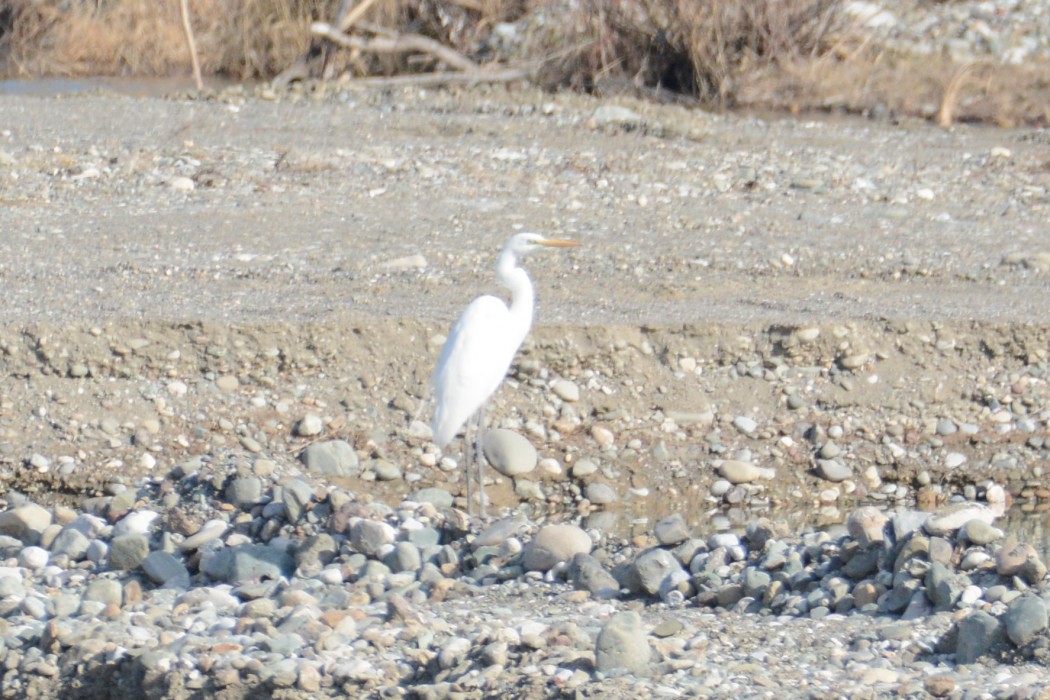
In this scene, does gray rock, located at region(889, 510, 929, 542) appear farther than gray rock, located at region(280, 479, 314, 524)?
No

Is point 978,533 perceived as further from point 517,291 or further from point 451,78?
point 451,78

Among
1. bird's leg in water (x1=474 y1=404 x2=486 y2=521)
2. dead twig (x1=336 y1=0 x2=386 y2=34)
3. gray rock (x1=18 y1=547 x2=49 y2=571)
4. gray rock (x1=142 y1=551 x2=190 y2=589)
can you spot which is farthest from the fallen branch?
gray rock (x1=142 y1=551 x2=190 y2=589)

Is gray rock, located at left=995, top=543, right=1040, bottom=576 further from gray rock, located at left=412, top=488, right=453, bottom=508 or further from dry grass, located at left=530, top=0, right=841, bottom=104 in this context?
dry grass, located at left=530, top=0, right=841, bottom=104

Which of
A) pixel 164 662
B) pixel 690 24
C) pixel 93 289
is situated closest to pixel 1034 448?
pixel 164 662

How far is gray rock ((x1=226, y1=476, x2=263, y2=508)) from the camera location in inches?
235

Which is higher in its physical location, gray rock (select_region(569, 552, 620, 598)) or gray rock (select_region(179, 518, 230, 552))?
gray rock (select_region(569, 552, 620, 598))

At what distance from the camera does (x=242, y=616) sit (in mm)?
4773

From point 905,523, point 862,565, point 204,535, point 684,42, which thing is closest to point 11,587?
A: point 204,535

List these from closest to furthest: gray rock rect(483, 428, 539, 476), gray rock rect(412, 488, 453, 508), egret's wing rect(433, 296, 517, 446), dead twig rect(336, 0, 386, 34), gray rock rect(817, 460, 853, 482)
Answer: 1. egret's wing rect(433, 296, 517, 446)
2. gray rock rect(412, 488, 453, 508)
3. gray rock rect(483, 428, 539, 476)
4. gray rock rect(817, 460, 853, 482)
5. dead twig rect(336, 0, 386, 34)

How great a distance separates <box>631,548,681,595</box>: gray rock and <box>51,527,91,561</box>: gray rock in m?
2.17

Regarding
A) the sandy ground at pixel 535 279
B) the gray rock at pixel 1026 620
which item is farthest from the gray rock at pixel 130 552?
the gray rock at pixel 1026 620

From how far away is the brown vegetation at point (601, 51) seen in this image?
14.5 m

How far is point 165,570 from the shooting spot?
5391mm

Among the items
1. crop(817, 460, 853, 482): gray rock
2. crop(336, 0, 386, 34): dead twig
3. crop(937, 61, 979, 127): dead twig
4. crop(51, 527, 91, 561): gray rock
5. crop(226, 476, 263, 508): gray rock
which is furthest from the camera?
crop(336, 0, 386, 34): dead twig
